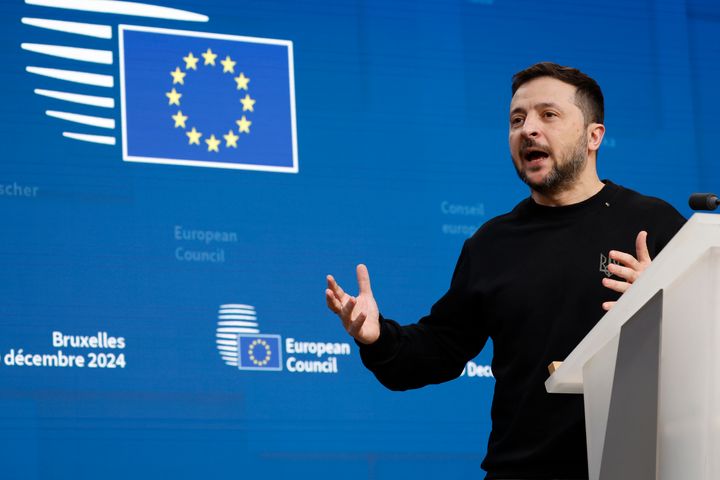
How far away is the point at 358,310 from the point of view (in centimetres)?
214

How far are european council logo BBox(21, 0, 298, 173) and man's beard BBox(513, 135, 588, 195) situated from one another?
1.23 metres

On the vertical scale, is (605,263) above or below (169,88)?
below

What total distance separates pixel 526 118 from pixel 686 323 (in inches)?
44.3

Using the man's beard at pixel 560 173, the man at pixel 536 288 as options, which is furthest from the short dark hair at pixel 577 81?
the man's beard at pixel 560 173

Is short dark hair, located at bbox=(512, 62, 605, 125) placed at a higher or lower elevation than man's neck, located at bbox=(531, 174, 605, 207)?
higher

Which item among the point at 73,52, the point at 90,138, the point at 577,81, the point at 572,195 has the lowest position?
the point at 572,195

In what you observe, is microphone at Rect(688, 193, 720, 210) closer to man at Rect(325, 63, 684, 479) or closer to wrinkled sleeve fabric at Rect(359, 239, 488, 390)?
man at Rect(325, 63, 684, 479)

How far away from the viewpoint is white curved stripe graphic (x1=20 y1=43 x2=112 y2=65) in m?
3.32

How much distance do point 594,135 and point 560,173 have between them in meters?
0.18

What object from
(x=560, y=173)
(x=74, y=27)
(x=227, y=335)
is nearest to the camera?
(x=560, y=173)

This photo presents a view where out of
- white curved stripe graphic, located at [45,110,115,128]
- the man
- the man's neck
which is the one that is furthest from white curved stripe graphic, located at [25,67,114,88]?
the man's neck

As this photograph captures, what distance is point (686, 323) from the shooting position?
1358 millimetres

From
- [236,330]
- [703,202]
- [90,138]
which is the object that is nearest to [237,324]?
[236,330]

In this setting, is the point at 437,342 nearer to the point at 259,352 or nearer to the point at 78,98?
the point at 259,352
